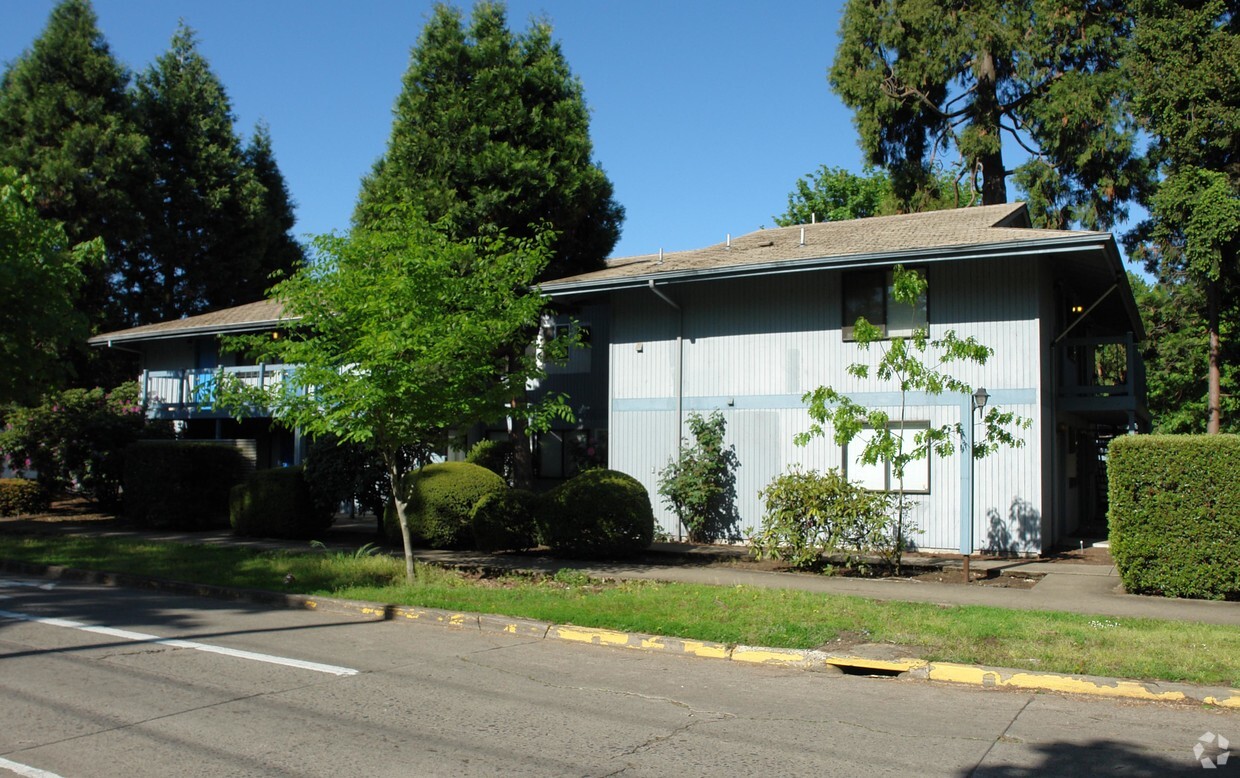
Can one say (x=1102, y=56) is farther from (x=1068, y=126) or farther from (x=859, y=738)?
(x=859, y=738)

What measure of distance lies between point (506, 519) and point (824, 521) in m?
5.78

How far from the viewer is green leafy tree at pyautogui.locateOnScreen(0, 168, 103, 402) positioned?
1777 cm

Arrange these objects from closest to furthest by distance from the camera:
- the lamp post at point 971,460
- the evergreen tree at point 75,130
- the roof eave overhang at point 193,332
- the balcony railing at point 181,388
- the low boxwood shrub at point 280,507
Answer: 1. the lamp post at point 971,460
2. the low boxwood shrub at point 280,507
3. the roof eave overhang at point 193,332
4. the balcony railing at point 181,388
5. the evergreen tree at point 75,130

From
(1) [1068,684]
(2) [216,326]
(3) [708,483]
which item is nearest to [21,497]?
(2) [216,326]

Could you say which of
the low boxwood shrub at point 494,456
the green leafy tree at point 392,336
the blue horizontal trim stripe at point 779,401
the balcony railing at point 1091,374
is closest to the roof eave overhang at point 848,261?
the balcony railing at point 1091,374

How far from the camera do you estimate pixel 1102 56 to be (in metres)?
28.6

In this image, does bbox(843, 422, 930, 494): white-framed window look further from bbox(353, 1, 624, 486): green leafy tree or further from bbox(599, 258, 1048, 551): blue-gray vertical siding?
bbox(353, 1, 624, 486): green leafy tree

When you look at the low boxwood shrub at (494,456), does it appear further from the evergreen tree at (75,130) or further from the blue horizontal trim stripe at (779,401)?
the evergreen tree at (75,130)

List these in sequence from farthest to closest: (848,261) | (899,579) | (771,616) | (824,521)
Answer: (848,261)
(824,521)
(899,579)
(771,616)

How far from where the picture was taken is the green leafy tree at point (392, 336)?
40.0 ft

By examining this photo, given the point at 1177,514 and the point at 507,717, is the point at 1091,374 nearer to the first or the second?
the point at 1177,514

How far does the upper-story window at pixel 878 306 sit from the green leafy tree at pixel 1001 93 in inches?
554

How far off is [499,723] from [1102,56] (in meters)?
29.3

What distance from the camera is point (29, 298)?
717 inches
